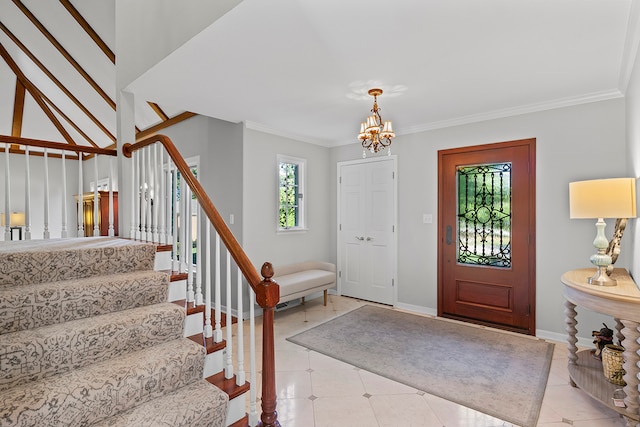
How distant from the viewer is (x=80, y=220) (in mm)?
2820

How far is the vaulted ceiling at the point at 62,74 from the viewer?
161 inches

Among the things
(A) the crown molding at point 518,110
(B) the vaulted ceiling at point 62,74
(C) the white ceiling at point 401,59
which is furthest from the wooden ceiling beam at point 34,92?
(A) the crown molding at point 518,110

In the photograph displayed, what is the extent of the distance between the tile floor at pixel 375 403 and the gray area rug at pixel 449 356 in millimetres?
84

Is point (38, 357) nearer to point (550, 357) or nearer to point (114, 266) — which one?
point (114, 266)

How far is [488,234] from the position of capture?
3.85 meters

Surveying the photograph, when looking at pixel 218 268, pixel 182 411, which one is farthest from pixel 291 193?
pixel 182 411

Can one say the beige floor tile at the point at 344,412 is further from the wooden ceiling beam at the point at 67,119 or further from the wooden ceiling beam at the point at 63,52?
the wooden ceiling beam at the point at 67,119

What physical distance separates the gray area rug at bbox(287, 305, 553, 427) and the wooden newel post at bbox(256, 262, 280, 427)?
53.7 inches

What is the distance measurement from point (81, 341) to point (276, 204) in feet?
9.96

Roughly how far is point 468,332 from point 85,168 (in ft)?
29.6

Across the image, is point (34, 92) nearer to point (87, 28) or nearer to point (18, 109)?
point (18, 109)

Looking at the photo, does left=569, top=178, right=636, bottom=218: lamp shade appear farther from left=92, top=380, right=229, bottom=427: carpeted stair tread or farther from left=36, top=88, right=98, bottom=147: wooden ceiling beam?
left=36, top=88, right=98, bottom=147: wooden ceiling beam

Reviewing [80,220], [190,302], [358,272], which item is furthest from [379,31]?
[358,272]

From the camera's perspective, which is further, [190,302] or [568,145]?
[568,145]
